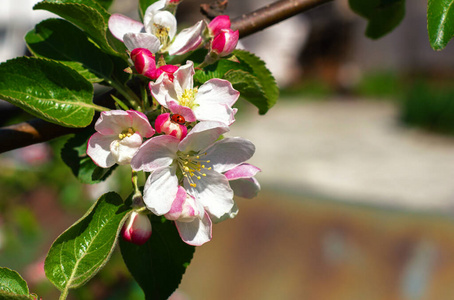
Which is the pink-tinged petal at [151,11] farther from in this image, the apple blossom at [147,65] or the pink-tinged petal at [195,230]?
the pink-tinged petal at [195,230]

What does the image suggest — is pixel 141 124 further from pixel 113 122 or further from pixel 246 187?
pixel 246 187

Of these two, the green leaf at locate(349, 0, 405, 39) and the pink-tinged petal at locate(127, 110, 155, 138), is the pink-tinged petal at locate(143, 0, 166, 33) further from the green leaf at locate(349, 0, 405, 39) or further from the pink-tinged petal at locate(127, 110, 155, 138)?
the green leaf at locate(349, 0, 405, 39)

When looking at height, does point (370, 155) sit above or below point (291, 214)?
below

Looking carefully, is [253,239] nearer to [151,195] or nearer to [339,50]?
[151,195]

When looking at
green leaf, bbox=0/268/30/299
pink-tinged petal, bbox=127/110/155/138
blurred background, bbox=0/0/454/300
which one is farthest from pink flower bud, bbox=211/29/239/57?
blurred background, bbox=0/0/454/300

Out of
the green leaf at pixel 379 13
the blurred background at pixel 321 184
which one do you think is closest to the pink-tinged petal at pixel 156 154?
the green leaf at pixel 379 13

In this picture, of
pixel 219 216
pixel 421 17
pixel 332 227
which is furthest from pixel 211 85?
pixel 421 17
